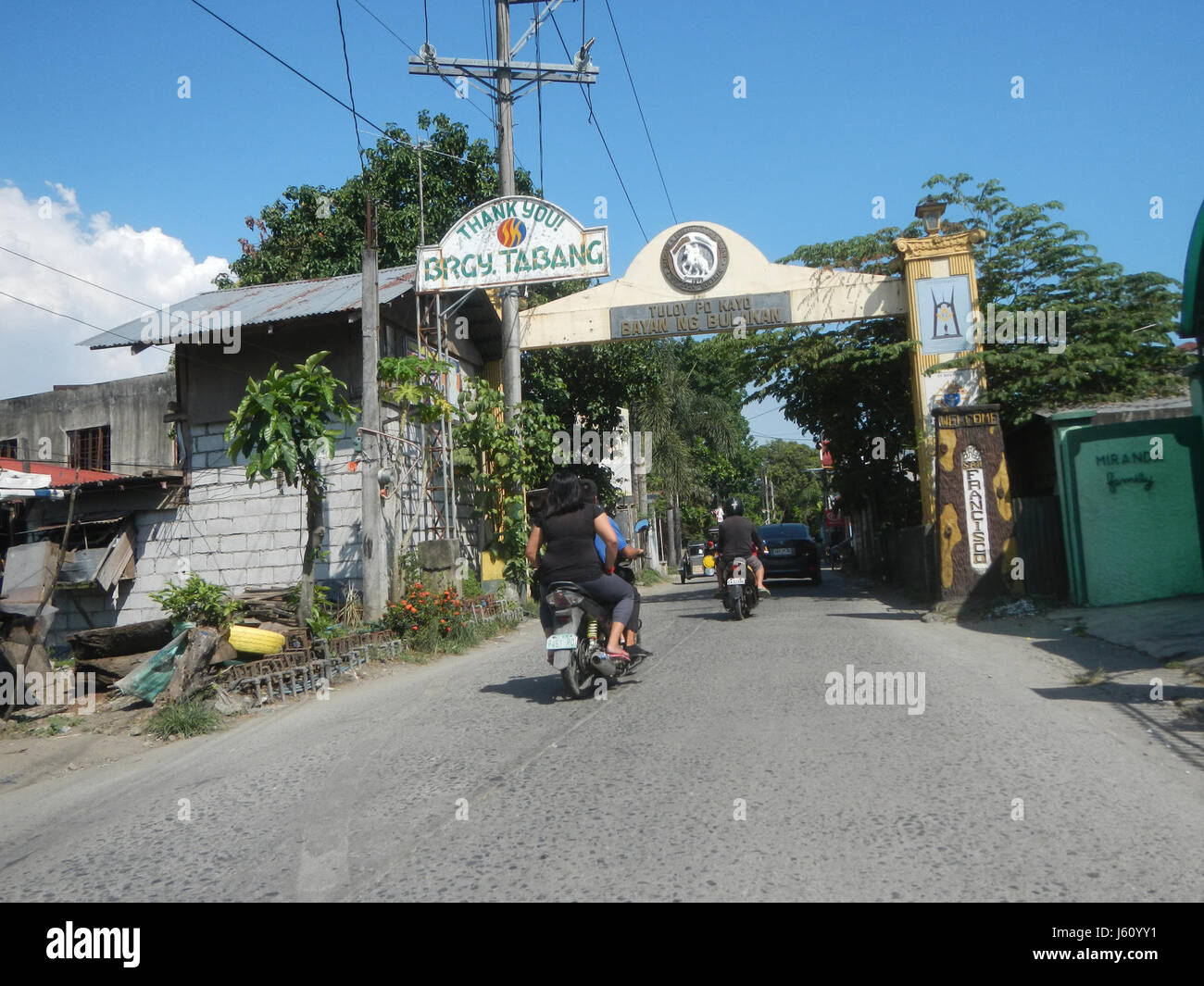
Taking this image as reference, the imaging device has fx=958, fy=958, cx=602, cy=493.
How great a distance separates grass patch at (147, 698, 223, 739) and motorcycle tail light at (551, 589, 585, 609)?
3.23 metres

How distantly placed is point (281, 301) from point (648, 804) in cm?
1383

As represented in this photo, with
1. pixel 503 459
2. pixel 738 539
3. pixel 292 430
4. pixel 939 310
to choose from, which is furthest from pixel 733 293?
pixel 292 430

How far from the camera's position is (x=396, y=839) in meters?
4.31

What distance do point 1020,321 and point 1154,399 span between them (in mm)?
3286

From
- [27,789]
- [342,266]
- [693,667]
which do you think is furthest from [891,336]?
[27,789]

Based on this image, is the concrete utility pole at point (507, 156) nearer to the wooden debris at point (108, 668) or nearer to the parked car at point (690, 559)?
the wooden debris at point (108, 668)

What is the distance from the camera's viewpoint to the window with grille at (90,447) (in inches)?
967

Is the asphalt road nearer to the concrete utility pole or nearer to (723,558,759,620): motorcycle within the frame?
(723,558,759,620): motorcycle

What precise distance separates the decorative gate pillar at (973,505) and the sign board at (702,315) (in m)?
5.02

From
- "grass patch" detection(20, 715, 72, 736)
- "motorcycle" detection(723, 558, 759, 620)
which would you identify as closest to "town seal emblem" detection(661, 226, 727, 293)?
"motorcycle" detection(723, 558, 759, 620)

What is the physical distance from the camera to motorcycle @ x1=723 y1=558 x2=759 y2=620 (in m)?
13.4

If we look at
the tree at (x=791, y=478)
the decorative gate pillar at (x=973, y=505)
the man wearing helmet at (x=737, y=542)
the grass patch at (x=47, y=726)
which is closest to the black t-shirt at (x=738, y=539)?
the man wearing helmet at (x=737, y=542)

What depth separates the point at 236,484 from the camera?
15609 millimetres

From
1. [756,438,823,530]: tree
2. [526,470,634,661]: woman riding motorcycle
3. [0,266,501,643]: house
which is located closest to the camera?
[526,470,634,661]: woman riding motorcycle
